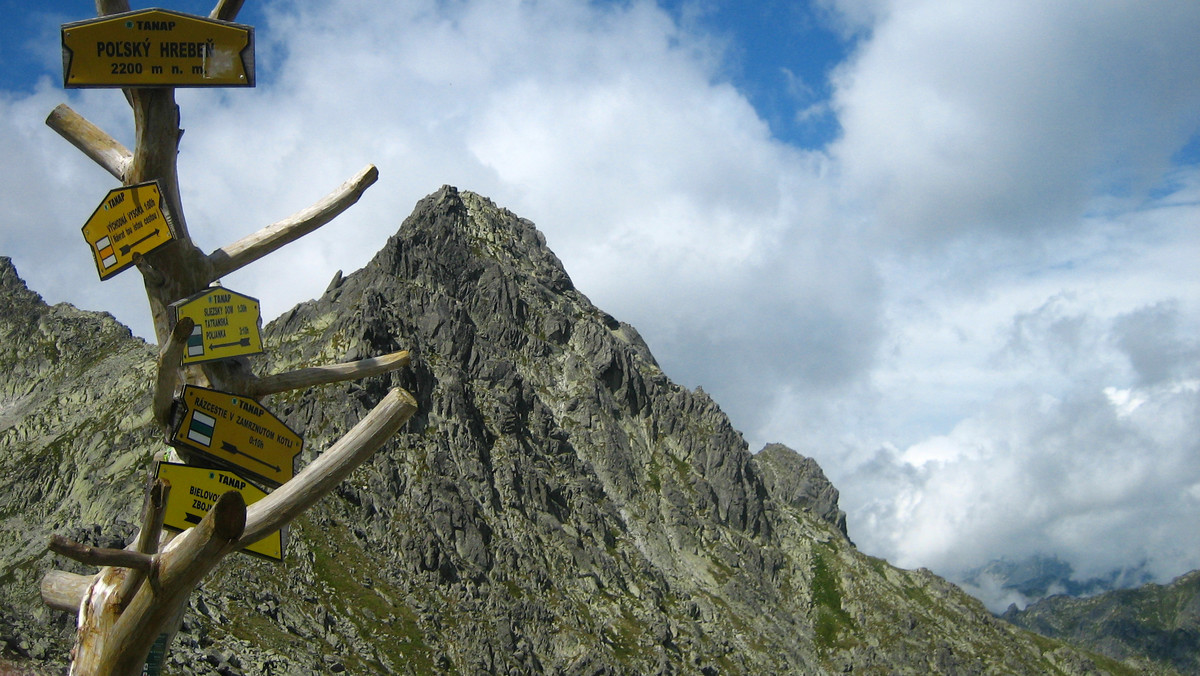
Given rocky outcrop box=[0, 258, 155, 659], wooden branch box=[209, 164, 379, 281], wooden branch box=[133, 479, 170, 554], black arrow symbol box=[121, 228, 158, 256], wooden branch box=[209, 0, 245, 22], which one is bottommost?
wooden branch box=[133, 479, 170, 554]

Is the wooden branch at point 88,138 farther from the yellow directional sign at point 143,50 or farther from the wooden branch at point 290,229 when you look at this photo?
the wooden branch at point 290,229

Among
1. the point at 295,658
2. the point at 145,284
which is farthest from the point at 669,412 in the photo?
the point at 145,284

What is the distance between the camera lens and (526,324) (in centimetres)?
18225

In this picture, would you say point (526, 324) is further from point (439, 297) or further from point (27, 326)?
point (27, 326)

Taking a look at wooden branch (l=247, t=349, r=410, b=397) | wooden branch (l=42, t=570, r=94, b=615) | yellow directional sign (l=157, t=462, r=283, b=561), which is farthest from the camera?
wooden branch (l=247, t=349, r=410, b=397)

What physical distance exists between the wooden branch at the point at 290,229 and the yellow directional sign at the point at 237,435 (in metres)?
1.33

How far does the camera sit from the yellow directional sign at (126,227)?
7699 mm

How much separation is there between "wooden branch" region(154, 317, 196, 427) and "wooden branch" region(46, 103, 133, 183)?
2086 millimetres

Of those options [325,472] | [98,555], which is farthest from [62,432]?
[98,555]

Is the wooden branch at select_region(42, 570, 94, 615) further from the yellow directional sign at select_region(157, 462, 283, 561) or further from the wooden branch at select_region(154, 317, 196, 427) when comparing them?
the wooden branch at select_region(154, 317, 196, 427)

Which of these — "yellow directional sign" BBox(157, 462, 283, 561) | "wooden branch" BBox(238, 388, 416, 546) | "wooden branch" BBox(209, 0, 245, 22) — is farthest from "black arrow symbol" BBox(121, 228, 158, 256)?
"wooden branch" BBox(238, 388, 416, 546)

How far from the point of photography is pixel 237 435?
826cm

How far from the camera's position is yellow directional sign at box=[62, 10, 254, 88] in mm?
7602

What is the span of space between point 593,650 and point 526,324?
8284 cm
